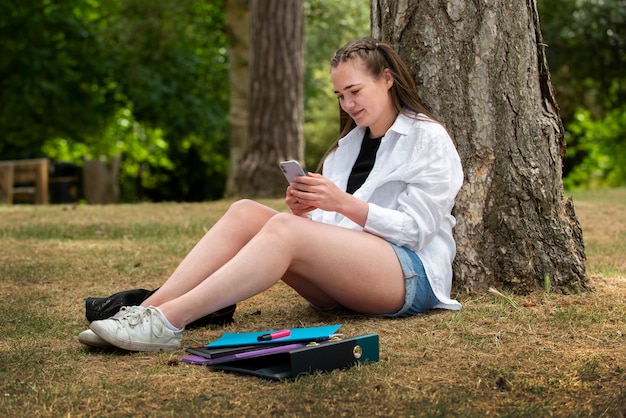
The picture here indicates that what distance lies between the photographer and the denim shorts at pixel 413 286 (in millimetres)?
3738

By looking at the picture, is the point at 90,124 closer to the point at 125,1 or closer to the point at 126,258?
the point at 125,1

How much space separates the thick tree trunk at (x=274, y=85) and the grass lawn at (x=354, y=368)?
4.82 m

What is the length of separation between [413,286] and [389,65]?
Result: 981 millimetres

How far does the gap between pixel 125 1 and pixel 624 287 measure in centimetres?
1377

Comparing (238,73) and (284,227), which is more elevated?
(238,73)

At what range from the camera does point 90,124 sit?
18.0m

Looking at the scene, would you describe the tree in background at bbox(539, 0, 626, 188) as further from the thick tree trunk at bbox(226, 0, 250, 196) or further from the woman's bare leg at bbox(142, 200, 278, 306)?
the woman's bare leg at bbox(142, 200, 278, 306)

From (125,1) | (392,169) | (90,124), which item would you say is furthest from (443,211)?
(90,124)

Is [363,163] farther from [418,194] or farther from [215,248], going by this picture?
[215,248]

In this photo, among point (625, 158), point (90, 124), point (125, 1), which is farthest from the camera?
point (625, 158)

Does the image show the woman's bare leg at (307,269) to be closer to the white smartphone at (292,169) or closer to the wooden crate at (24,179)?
the white smartphone at (292,169)

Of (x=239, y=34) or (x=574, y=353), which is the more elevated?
(x=239, y=34)

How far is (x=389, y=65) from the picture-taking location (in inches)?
156

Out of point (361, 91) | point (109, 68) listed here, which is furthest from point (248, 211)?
point (109, 68)
